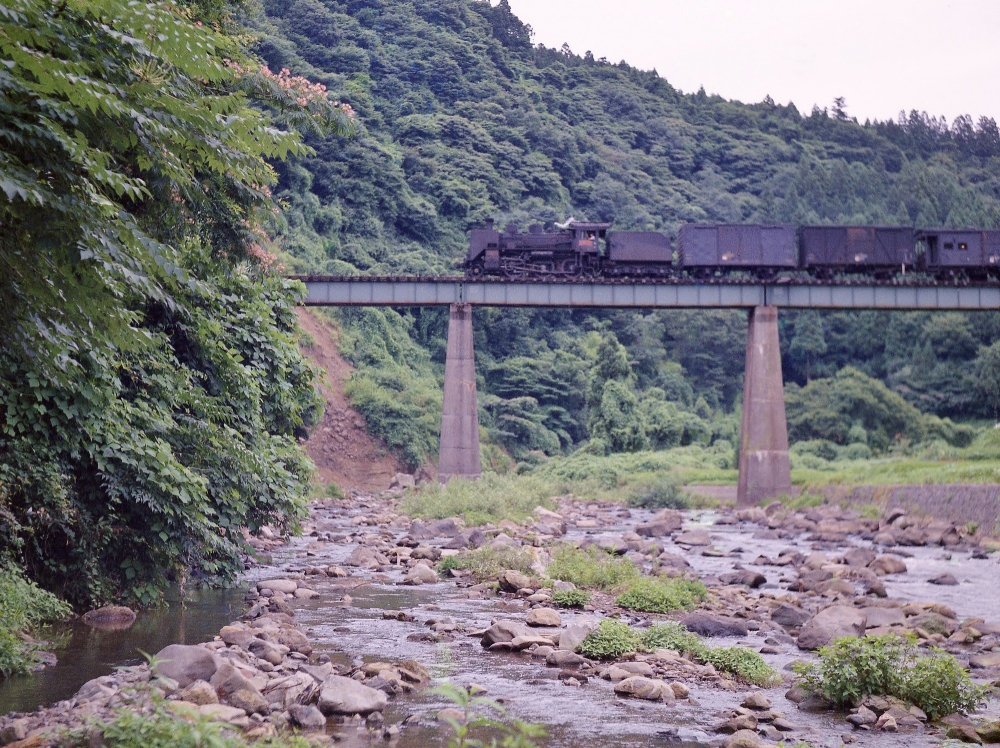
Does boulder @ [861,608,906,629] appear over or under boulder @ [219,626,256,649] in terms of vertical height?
under

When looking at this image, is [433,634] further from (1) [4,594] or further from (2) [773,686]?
(1) [4,594]

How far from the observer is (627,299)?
136 feet

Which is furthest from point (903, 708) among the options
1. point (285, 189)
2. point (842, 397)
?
point (285, 189)

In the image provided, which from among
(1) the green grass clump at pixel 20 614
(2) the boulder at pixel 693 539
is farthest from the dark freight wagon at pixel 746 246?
(1) the green grass clump at pixel 20 614

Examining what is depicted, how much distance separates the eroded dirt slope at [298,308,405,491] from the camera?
49781mm

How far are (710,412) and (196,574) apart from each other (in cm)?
6925

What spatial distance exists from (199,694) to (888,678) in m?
6.52

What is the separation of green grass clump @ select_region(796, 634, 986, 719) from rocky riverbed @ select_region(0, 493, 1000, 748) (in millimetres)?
188

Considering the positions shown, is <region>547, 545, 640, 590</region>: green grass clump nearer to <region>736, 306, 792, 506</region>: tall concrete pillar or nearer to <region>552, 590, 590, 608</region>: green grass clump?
<region>552, 590, 590, 608</region>: green grass clump

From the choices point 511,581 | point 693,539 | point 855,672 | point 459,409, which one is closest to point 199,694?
point 855,672

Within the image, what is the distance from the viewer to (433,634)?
11.8 metres

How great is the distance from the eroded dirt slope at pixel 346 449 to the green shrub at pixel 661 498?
45.9ft

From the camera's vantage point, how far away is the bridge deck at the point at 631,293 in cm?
4131

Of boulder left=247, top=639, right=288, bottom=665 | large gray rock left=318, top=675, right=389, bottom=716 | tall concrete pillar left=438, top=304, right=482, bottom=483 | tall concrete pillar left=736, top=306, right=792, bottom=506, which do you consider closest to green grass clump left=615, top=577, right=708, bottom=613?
boulder left=247, top=639, right=288, bottom=665
